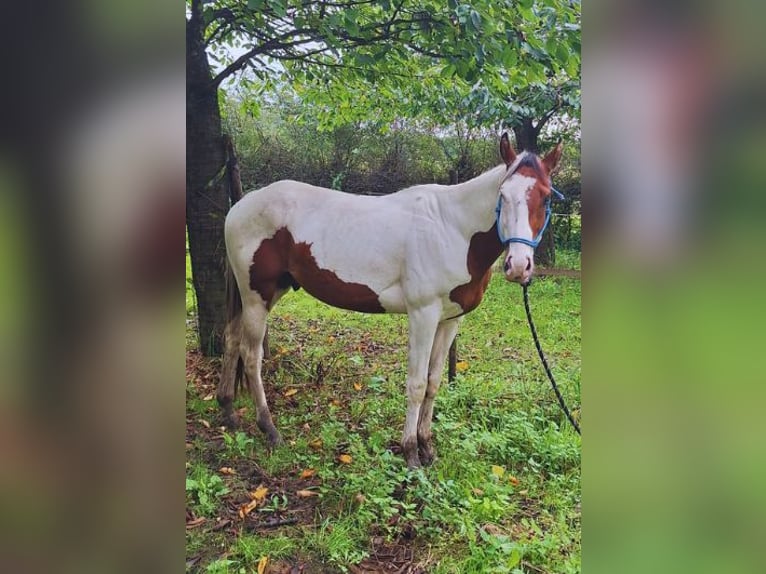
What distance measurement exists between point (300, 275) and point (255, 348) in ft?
1.46

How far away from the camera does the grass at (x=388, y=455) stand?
1877 mm

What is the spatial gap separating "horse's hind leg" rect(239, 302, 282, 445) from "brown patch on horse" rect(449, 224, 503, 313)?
3.21 ft

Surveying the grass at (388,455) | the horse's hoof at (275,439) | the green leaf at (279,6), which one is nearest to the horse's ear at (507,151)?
the grass at (388,455)

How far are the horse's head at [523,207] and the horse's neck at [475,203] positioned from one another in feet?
0.64

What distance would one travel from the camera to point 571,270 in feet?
7.47

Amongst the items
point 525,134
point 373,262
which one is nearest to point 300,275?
point 373,262

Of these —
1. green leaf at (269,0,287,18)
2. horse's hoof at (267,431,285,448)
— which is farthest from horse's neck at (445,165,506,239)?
horse's hoof at (267,431,285,448)

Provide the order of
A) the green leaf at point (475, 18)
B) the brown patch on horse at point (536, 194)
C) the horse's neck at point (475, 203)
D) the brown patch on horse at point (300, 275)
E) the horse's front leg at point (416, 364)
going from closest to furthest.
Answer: the brown patch on horse at point (536, 194), the green leaf at point (475, 18), the horse's neck at point (475, 203), the horse's front leg at point (416, 364), the brown patch on horse at point (300, 275)

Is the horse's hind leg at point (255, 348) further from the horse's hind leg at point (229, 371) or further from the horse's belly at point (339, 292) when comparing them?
the horse's belly at point (339, 292)

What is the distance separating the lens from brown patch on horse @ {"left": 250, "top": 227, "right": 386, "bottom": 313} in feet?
7.98

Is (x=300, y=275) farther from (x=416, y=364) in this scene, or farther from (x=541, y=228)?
(x=541, y=228)
